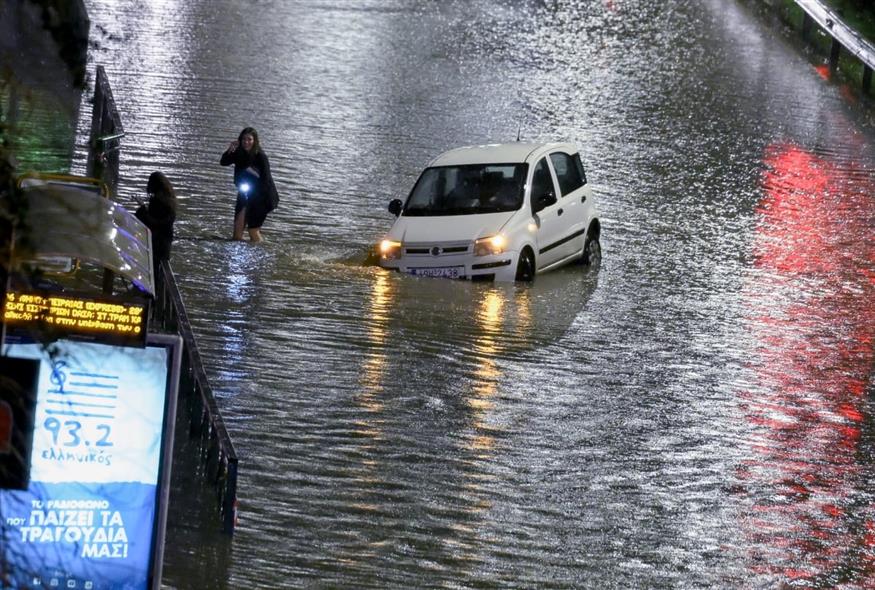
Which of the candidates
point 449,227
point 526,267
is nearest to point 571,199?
point 526,267

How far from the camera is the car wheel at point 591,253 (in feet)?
68.2

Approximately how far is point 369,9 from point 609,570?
29486 mm

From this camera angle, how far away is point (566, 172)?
21031 millimetres

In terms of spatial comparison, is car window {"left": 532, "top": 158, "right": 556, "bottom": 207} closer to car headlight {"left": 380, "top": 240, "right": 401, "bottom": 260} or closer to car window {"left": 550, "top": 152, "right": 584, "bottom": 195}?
car window {"left": 550, "top": 152, "right": 584, "bottom": 195}

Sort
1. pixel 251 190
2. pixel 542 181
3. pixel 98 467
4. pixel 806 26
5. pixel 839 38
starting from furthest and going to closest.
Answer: pixel 806 26
pixel 839 38
pixel 542 181
pixel 251 190
pixel 98 467

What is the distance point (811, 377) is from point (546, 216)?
16.3ft

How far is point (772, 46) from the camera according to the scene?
37344 millimetres

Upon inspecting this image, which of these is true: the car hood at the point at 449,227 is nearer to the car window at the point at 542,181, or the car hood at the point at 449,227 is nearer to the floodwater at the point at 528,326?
the floodwater at the point at 528,326

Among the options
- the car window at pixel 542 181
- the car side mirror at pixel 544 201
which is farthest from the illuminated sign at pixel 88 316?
the car window at pixel 542 181

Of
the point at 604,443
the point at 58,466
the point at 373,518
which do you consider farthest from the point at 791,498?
the point at 58,466

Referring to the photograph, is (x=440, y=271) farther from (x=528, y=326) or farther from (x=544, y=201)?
(x=528, y=326)

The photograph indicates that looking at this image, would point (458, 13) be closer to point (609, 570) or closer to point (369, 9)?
point (369, 9)

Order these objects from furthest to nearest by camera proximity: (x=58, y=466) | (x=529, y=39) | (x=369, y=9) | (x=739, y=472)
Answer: (x=369, y=9), (x=529, y=39), (x=739, y=472), (x=58, y=466)

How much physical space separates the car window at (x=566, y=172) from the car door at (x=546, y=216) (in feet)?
0.99
